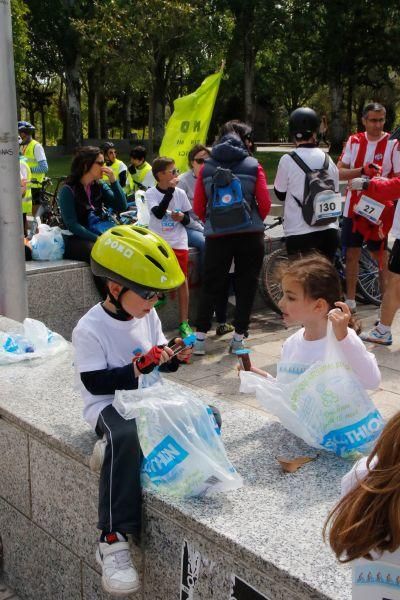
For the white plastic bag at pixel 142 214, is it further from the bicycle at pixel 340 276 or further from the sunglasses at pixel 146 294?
the sunglasses at pixel 146 294

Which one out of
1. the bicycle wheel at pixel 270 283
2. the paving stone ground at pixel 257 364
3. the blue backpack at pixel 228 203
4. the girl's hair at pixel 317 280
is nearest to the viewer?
the girl's hair at pixel 317 280

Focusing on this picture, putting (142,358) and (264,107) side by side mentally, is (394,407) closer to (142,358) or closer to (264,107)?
(142,358)

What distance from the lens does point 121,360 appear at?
9.14 feet

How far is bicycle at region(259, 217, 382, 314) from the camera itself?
7309 mm

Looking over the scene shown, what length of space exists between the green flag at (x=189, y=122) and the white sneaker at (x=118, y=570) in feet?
24.2

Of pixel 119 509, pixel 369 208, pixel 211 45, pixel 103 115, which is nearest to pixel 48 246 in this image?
pixel 369 208

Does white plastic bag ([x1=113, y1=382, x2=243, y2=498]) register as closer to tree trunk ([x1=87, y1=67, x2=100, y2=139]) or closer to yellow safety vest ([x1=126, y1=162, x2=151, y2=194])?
yellow safety vest ([x1=126, y1=162, x2=151, y2=194])

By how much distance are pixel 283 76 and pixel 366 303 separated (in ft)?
106

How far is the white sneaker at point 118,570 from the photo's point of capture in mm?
2361

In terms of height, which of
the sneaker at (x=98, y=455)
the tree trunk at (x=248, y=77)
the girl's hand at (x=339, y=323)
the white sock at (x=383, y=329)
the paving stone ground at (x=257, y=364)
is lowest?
the paving stone ground at (x=257, y=364)

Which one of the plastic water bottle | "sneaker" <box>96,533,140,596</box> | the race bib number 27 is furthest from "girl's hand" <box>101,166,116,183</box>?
"sneaker" <box>96,533,140,596</box>

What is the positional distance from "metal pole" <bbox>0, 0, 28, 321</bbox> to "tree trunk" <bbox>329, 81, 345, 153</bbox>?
89.2 ft

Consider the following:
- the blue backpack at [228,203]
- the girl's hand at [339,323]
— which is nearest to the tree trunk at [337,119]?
the blue backpack at [228,203]

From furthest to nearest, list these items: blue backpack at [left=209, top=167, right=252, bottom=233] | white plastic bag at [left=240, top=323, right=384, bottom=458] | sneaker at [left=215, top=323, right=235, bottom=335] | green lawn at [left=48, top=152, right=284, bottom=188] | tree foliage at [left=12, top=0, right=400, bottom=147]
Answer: green lawn at [left=48, top=152, right=284, bottom=188]
tree foliage at [left=12, top=0, right=400, bottom=147]
sneaker at [left=215, top=323, right=235, bottom=335]
blue backpack at [left=209, top=167, right=252, bottom=233]
white plastic bag at [left=240, top=323, right=384, bottom=458]
